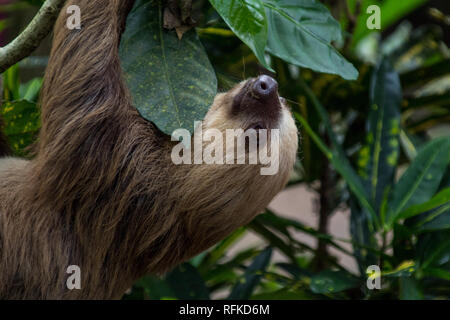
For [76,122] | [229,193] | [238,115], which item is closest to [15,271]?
[76,122]

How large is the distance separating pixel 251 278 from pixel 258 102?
1286 mm

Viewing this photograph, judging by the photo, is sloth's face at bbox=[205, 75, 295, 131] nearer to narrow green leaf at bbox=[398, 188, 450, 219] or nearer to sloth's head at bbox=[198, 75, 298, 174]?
sloth's head at bbox=[198, 75, 298, 174]

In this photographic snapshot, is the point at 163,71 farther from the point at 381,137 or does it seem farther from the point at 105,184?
the point at 381,137

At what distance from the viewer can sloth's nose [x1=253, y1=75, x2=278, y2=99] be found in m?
2.35

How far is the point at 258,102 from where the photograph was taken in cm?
238

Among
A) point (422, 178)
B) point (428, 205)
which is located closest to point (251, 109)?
point (428, 205)

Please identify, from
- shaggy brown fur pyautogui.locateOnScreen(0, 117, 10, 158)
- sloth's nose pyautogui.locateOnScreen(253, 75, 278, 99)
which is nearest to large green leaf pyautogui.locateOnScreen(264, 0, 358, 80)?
sloth's nose pyautogui.locateOnScreen(253, 75, 278, 99)

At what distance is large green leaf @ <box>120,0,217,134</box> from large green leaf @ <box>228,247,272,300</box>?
138 centimetres

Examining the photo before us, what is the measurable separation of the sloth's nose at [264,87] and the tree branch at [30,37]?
2.68 ft

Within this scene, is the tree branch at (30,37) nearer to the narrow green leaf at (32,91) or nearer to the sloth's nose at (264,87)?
the sloth's nose at (264,87)

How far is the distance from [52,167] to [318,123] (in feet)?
6.14

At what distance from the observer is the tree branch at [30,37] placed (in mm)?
2037
